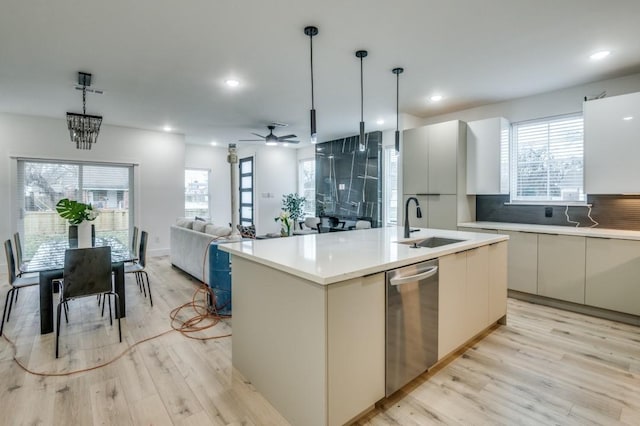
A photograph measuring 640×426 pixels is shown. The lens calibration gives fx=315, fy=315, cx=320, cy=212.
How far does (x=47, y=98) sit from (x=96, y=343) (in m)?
3.48

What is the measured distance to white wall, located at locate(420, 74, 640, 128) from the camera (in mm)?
3506

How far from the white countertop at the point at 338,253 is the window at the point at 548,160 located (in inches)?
73.0

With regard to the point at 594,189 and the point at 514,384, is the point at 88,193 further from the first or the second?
the point at 594,189

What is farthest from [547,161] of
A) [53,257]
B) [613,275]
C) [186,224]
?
[53,257]

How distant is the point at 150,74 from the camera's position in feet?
11.3

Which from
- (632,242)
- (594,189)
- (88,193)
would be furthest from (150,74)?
(632,242)

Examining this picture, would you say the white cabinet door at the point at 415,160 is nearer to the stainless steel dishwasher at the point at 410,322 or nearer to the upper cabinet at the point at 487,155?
the upper cabinet at the point at 487,155

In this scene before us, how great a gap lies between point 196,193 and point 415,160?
580 cm

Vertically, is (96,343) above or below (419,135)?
below

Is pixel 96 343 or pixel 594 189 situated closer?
pixel 96 343

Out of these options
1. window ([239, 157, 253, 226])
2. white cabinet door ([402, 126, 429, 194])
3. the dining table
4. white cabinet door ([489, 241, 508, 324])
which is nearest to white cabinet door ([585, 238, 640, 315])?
white cabinet door ([489, 241, 508, 324])

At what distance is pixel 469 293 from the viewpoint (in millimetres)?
2520

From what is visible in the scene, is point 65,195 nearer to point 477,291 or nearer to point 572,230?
point 477,291

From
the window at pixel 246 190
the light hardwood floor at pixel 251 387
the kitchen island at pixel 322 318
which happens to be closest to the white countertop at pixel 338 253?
the kitchen island at pixel 322 318
